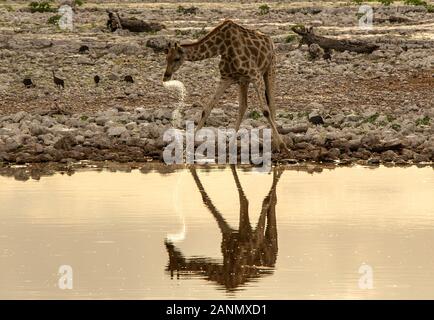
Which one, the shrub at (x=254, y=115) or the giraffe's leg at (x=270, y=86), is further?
the shrub at (x=254, y=115)

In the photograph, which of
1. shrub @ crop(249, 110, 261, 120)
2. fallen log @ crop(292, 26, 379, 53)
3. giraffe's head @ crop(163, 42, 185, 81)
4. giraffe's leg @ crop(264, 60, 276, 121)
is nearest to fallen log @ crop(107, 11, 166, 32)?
fallen log @ crop(292, 26, 379, 53)

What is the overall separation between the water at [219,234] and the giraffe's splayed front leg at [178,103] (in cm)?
361

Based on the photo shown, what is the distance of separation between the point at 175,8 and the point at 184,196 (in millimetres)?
46107

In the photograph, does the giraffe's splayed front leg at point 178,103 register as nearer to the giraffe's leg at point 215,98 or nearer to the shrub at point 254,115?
the giraffe's leg at point 215,98

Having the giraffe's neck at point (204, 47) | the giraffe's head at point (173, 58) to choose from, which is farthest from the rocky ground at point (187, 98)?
the giraffe's neck at point (204, 47)

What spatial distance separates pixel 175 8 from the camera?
62.0m

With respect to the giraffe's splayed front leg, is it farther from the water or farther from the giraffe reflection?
the giraffe reflection

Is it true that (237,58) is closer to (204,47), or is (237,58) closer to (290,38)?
(204,47)

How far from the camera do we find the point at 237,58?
65.0 feet

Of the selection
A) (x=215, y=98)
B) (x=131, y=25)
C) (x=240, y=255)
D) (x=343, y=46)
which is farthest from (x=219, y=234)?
(x=131, y=25)

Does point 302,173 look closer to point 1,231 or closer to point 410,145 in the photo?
point 410,145

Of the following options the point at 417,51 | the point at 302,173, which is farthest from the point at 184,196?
the point at 417,51

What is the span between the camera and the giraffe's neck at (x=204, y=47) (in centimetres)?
2005

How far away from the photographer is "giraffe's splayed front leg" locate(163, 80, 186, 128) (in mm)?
22297
